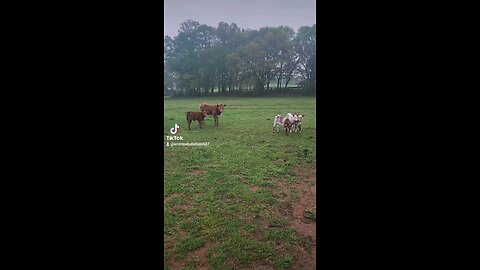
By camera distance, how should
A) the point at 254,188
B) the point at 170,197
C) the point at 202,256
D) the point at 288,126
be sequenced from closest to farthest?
the point at 202,256 < the point at 170,197 < the point at 254,188 < the point at 288,126

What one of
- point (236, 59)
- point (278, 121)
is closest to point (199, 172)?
point (278, 121)

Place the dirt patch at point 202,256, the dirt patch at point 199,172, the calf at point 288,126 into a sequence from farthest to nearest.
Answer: the calf at point 288,126 < the dirt patch at point 199,172 < the dirt patch at point 202,256

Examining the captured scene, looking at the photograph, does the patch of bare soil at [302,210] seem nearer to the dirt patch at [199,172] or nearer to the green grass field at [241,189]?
the green grass field at [241,189]

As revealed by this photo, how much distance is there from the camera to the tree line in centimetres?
192

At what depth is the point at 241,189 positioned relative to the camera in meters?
2.04

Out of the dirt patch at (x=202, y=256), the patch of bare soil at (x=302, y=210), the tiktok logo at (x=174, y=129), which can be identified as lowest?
the dirt patch at (x=202, y=256)

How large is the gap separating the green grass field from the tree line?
118 mm

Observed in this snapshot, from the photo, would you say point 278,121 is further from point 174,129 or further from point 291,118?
point 174,129

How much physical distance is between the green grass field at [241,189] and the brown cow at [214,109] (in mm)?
43

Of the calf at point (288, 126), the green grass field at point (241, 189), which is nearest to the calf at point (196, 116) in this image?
the green grass field at point (241, 189)

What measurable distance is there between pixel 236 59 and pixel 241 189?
0.97m

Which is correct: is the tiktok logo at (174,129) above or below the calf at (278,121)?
below

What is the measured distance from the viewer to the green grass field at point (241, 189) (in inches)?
67.5
